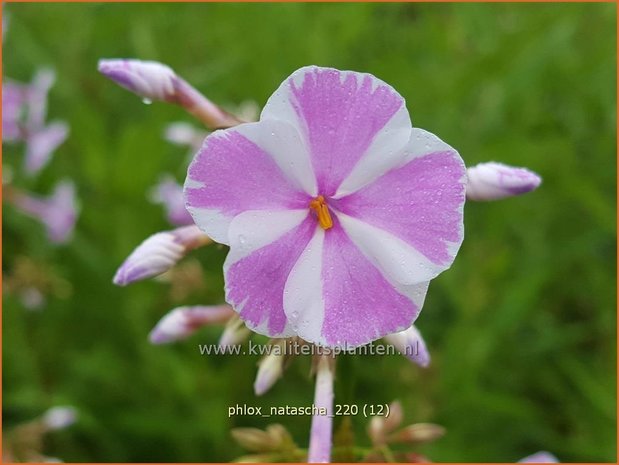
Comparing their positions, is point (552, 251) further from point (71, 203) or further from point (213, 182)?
point (213, 182)

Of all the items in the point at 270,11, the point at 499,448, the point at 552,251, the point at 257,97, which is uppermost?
the point at 270,11

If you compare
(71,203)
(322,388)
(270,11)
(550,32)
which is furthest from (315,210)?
(270,11)

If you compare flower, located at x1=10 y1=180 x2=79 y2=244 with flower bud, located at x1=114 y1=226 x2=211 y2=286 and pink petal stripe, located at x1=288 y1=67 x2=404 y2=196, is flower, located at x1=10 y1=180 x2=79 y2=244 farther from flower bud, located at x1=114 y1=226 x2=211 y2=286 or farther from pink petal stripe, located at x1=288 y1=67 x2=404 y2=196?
pink petal stripe, located at x1=288 y1=67 x2=404 y2=196

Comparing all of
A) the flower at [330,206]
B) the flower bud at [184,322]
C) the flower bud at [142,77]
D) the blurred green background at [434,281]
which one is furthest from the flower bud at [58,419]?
the flower at [330,206]

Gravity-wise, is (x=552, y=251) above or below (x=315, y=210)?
above

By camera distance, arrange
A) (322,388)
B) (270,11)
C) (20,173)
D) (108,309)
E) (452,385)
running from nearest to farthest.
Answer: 1. (322,388)
2. (452,385)
3. (108,309)
4. (20,173)
5. (270,11)

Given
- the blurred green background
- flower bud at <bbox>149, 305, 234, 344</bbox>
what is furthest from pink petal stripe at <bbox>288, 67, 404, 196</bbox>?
the blurred green background

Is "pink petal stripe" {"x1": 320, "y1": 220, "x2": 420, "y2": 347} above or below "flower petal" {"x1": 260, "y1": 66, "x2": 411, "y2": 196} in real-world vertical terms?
below
